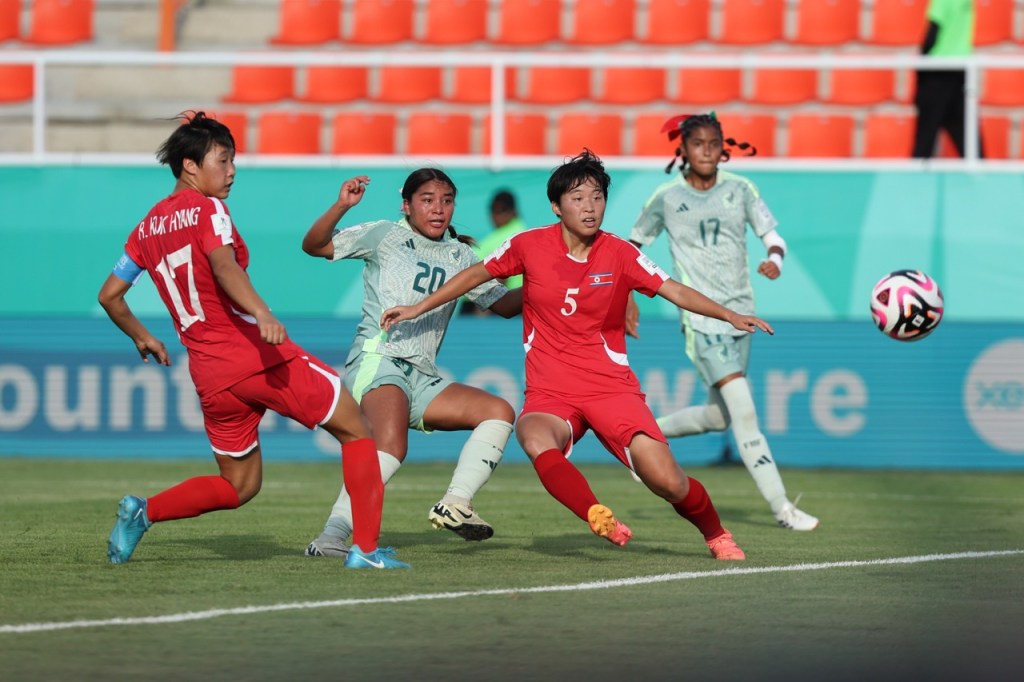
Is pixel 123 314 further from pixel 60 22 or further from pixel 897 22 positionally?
pixel 897 22

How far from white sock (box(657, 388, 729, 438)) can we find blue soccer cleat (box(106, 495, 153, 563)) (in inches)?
145

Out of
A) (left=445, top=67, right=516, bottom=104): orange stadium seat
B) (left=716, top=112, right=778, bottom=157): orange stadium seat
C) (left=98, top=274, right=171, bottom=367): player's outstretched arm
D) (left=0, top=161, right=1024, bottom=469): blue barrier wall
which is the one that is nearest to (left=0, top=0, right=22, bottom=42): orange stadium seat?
(left=0, top=161, right=1024, bottom=469): blue barrier wall

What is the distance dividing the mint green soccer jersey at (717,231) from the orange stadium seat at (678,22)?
8.73 meters

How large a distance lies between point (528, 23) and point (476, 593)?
41.8 ft

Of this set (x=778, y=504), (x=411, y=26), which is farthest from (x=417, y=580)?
(x=411, y=26)

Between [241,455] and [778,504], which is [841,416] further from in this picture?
[241,455]

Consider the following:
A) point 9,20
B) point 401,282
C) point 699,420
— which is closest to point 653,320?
point 699,420

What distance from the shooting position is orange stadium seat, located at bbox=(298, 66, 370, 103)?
17.4m

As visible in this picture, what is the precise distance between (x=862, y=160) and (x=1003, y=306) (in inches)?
68.8

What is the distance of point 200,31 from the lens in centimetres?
1878

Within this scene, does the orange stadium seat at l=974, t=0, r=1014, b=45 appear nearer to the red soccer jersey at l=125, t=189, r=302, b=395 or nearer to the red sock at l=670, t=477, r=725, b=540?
the red sock at l=670, t=477, r=725, b=540

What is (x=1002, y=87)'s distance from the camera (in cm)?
1716

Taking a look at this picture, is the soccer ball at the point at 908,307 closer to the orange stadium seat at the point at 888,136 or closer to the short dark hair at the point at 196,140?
the short dark hair at the point at 196,140

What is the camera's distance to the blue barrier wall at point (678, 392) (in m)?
13.5
